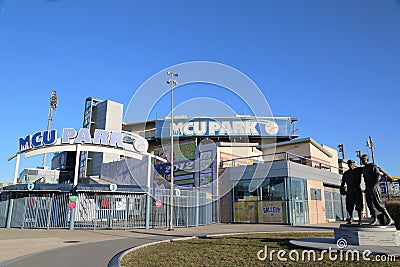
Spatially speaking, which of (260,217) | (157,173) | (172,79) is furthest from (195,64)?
(157,173)

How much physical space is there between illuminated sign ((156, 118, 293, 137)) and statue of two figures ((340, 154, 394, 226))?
32749 mm

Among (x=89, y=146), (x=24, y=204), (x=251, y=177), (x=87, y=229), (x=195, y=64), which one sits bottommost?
(x=87, y=229)

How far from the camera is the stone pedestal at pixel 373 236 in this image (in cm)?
1046

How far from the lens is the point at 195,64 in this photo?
18906mm

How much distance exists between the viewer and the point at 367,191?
1162cm

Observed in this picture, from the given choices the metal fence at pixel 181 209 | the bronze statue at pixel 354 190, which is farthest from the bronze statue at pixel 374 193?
the metal fence at pixel 181 209

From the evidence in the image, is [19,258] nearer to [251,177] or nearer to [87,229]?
[87,229]

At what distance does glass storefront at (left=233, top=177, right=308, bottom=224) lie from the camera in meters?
24.8

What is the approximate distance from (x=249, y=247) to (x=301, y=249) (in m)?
1.92

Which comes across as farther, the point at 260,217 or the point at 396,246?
the point at 260,217

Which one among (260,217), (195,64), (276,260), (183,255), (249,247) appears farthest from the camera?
(260,217)

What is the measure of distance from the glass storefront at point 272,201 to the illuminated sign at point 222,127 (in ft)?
58.5

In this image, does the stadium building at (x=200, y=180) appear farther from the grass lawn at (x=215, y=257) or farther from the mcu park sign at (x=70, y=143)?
the grass lawn at (x=215, y=257)

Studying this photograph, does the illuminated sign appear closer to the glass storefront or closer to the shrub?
the glass storefront
